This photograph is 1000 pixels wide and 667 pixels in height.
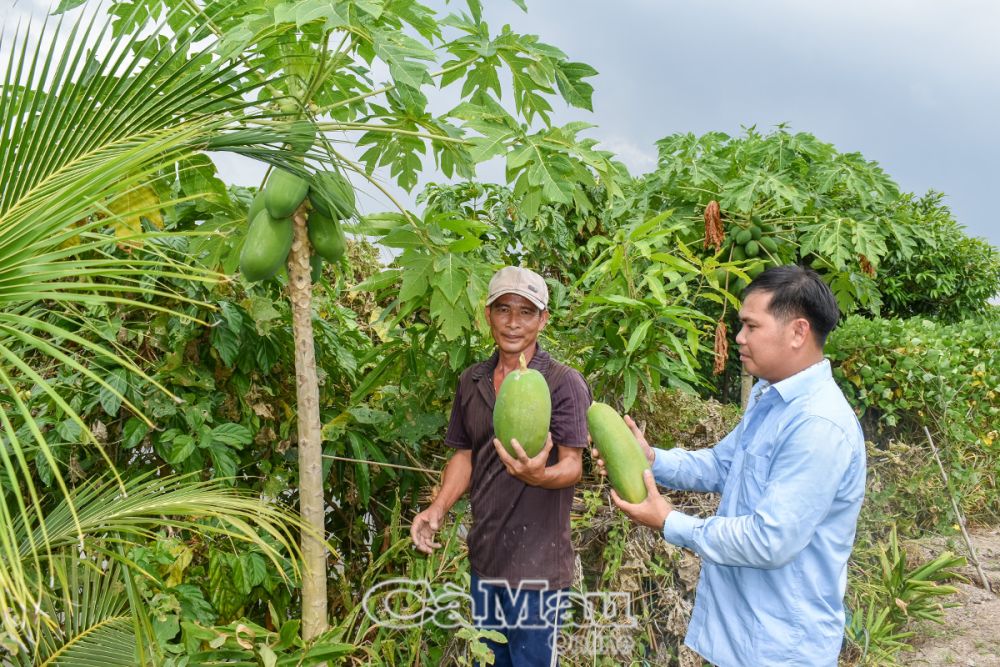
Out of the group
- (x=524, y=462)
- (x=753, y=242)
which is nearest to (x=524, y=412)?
(x=524, y=462)

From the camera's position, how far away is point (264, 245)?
226cm

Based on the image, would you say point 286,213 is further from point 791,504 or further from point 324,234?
point 791,504

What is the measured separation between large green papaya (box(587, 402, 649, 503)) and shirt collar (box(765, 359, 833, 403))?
432mm

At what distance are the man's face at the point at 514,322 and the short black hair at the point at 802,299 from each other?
0.79 m

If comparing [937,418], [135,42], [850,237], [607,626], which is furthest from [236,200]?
[937,418]

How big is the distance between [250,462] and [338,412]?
0.45m

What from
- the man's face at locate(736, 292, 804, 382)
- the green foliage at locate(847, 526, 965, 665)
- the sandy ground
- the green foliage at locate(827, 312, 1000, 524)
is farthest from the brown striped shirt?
the green foliage at locate(827, 312, 1000, 524)

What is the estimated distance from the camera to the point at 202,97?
202 centimetres

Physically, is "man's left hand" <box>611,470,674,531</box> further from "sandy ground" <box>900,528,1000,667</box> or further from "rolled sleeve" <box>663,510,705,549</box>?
"sandy ground" <box>900,528,1000,667</box>

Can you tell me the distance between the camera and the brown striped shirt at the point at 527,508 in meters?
2.53

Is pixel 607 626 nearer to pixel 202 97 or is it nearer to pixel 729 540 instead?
pixel 729 540

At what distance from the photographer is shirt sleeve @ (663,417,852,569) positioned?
1890 millimetres

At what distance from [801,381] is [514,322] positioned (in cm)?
93

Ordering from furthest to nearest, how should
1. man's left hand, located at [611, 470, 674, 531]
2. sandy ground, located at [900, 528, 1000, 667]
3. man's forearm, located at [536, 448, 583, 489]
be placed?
sandy ground, located at [900, 528, 1000, 667]
man's forearm, located at [536, 448, 583, 489]
man's left hand, located at [611, 470, 674, 531]
